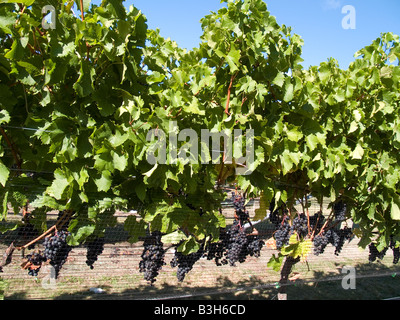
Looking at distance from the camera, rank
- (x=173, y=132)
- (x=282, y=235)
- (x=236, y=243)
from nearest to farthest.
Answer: (x=173, y=132) → (x=236, y=243) → (x=282, y=235)

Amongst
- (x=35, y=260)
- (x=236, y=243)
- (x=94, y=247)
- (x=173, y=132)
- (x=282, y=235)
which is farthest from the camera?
(x=282, y=235)

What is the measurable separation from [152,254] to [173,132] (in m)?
0.94

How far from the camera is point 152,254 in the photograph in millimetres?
2162

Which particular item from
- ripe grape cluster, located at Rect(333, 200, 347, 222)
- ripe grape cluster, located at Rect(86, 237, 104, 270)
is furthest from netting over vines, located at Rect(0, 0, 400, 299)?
ripe grape cluster, located at Rect(333, 200, 347, 222)

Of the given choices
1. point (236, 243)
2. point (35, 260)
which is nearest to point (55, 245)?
point (35, 260)

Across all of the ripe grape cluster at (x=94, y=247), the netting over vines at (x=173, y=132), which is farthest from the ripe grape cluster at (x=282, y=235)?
the ripe grape cluster at (x=94, y=247)

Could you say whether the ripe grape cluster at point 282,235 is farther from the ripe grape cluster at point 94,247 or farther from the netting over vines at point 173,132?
the ripe grape cluster at point 94,247

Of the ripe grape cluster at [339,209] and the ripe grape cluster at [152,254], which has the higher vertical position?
the ripe grape cluster at [339,209]

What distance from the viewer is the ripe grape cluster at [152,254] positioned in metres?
2.14

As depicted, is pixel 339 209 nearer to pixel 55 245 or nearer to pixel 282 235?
pixel 282 235

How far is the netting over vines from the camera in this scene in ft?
5.27

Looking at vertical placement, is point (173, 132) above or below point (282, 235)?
above

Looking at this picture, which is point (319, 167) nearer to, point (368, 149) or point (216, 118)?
point (368, 149)

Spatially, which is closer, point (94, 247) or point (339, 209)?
point (94, 247)
